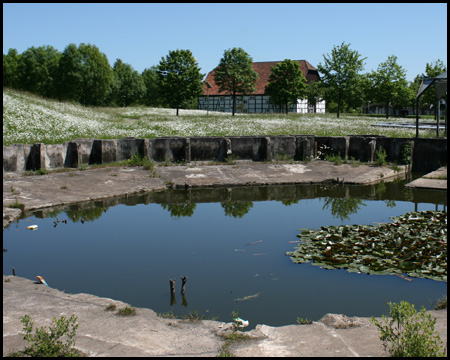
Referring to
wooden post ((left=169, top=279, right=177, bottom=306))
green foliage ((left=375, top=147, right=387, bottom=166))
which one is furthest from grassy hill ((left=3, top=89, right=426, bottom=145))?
wooden post ((left=169, top=279, right=177, bottom=306))

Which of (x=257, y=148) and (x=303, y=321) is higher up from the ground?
(x=257, y=148)

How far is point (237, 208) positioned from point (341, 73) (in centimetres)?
4569

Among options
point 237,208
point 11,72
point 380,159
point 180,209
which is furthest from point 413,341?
point 11,72

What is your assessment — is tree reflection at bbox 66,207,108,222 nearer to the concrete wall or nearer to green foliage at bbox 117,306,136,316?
the concrete wall

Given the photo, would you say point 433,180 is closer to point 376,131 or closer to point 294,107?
point 376,131

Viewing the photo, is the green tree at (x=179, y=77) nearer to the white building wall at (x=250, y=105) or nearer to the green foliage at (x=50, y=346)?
the white building wall at (x=250, y=105)

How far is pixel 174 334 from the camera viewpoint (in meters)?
6.38

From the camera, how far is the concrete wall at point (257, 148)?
22328mm

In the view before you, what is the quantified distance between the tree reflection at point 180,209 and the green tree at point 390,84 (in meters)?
52.2

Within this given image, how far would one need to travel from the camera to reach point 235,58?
56.2 metres

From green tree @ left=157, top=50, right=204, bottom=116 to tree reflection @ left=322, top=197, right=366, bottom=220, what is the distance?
3718cm

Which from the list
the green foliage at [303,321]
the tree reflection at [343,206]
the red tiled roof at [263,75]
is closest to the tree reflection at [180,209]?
the tree reflection at [343,206]

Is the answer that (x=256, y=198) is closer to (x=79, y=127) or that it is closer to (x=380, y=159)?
(x=380, y=159)

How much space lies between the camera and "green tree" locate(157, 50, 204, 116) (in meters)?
52.4
